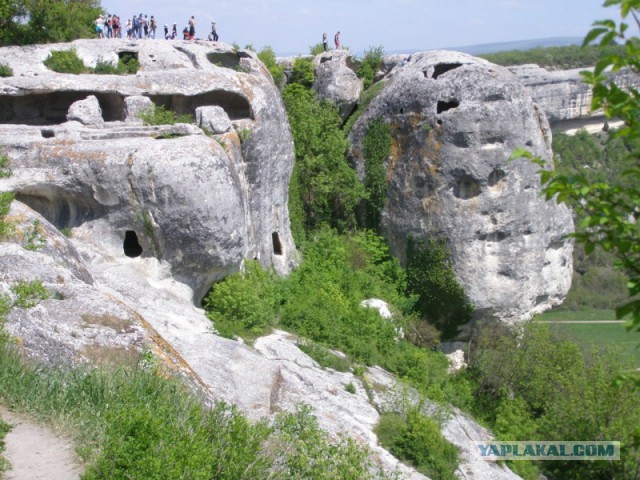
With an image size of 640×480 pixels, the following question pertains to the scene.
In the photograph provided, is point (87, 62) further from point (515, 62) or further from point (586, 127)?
point (515, 62)

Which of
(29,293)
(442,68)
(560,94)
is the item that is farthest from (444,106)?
(560,94)

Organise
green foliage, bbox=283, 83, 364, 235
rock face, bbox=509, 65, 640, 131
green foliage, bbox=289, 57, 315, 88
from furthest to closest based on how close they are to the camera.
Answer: rock face, bbox=509, 65, 640, 131
green foliage, bbox=289, 57, 315, 88
green foliage, bbox=283, 83, 364, 235

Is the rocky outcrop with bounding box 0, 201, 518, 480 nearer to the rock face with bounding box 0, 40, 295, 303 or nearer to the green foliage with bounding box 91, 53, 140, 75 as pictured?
the rock face with bounding box 0, 40, 295, 303

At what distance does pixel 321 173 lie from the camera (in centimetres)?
1988

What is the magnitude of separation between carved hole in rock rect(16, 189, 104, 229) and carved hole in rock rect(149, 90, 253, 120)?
4550mm

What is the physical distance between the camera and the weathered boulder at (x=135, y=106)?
51.3ft

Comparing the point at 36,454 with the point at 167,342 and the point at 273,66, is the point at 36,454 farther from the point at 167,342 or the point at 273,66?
the point at 273,66

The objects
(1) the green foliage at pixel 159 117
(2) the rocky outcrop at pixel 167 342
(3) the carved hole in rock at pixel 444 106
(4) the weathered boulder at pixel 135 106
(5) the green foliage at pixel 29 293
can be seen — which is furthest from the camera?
(3) the carved hole in rock at pixel 444 106

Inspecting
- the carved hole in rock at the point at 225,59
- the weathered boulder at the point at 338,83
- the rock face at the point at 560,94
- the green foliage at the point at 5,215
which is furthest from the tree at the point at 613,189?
the rock face at the point at 560,94

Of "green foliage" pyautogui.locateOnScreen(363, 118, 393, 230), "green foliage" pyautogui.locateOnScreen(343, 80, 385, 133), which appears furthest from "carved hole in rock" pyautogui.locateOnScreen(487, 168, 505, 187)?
"green foliage" pyautogui.locateOnScreen(343, 80, 385, 133)

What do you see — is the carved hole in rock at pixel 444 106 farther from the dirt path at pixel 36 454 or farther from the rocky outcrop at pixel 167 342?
the dirt path at pixel 36 454

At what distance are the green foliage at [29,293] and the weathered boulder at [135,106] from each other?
301 inches

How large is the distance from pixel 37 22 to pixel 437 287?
11.6m

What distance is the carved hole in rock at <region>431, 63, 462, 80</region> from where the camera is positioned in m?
19.3
